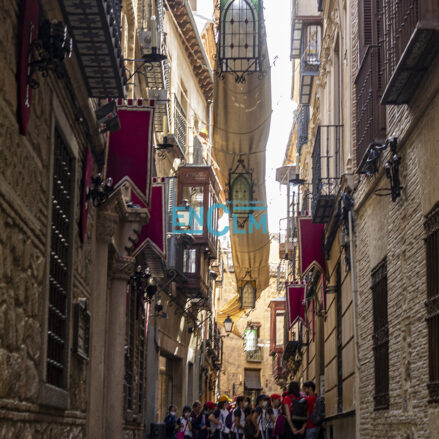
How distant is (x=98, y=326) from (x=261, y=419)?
539 cm

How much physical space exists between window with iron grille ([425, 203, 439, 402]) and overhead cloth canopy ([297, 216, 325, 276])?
982 centimetres

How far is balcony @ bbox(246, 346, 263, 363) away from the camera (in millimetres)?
54750

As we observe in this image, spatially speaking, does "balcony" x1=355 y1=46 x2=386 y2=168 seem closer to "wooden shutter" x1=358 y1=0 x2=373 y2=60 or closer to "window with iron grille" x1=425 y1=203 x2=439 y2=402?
"wooden shutter" x1=358 y1=0 x2=373 y2=60

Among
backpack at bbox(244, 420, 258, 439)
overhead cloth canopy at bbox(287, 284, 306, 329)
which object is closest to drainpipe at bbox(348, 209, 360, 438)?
backpack at bbox(244, 420, 258, 439)

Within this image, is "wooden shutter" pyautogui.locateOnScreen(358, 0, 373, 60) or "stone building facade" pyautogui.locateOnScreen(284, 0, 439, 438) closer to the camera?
"stone building facade" pyautogui.locateOnScreen(284, 0, 439, 438)

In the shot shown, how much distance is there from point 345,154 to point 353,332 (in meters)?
3.15

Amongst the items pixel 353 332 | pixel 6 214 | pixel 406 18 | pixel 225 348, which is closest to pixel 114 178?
pixel 353 332

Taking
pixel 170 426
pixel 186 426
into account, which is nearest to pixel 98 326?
pixel 186 426

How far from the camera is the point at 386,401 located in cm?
1116

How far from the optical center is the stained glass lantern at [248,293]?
3164cm

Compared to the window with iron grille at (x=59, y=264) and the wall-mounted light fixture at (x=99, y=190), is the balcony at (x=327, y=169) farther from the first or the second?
the window with iron grille at (x=59, y=264)

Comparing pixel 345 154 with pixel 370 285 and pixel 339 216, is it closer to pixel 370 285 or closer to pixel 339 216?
pixel 339 216

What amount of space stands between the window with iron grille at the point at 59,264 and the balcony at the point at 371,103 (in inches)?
147

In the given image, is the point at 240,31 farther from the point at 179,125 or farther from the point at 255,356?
the point at 255,356
